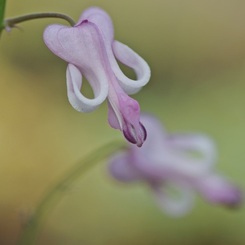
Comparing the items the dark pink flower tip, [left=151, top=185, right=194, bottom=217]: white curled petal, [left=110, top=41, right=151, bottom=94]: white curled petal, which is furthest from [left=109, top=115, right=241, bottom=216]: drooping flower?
the dark pink flower tip

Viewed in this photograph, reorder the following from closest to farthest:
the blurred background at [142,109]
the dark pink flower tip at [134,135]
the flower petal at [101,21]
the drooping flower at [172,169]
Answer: the dark pink flower tip at [134,135] < the flower petal at [101,21] < the drooping flower at [172,169] < the blurred background at [142,109]

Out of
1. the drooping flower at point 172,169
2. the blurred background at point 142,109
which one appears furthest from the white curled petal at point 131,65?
the blurred background at point 142,109

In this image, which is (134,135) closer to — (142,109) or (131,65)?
(131,65)

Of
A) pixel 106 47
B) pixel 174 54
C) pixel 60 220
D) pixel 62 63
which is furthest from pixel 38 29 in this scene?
pixel 106 47

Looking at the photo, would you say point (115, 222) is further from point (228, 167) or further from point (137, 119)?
point (137, 119)

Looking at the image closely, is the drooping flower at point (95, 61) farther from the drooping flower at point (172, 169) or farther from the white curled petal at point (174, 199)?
the white curled petal at point (174, 199)

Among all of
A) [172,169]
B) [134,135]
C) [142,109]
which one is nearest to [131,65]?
[134,135]
